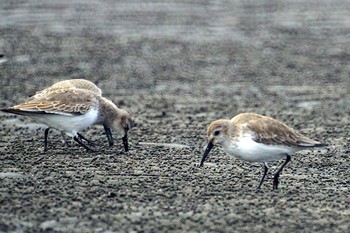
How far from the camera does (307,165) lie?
11.9m

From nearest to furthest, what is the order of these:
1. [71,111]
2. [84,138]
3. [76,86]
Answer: [71,111] < [84,138] < [76,86]

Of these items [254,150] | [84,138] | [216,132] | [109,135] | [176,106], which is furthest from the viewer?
[176,106]

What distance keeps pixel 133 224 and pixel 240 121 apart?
2.29 metres

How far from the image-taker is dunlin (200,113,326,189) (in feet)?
33.1

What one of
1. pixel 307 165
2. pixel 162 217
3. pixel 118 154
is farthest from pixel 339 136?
pixel 162 217

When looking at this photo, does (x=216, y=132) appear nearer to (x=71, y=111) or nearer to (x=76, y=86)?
(x=71, y=111)

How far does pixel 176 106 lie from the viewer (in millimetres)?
15812

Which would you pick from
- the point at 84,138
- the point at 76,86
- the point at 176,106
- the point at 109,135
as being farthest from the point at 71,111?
the point at 176,106

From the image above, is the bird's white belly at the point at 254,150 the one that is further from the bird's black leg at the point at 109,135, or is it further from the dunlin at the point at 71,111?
the bird's black leg at the point at 109,135

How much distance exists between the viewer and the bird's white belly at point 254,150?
1005 cm

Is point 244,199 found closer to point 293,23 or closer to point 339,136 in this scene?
point 339,136

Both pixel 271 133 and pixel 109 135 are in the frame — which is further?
pixel 109 135

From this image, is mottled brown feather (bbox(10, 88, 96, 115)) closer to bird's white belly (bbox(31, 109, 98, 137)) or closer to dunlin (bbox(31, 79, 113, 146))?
bird's white belly (bbox(31, 109, 98, 137))

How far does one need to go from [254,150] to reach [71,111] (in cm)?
288
